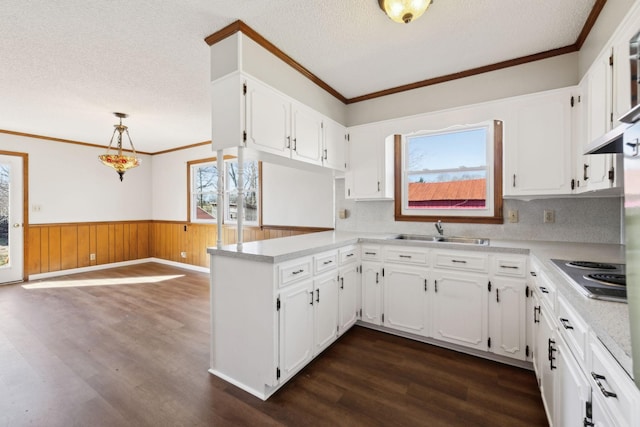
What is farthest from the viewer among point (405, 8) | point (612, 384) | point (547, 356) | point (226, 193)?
point (226, 193)

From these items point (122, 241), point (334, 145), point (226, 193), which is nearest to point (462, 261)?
point (334, 145)

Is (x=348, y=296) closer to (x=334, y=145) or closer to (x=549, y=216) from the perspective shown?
(x=334, y=145)

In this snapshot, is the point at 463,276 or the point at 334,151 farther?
the point at 334,151

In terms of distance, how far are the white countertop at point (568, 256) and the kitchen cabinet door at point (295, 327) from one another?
269mm

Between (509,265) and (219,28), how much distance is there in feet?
9.21

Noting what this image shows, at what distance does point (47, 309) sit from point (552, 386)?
489 cm

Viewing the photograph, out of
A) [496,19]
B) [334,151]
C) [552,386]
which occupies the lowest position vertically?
[552,386]

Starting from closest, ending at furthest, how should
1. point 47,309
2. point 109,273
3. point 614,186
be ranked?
1. point 614,186
2. point 47,309
3. point 109,273

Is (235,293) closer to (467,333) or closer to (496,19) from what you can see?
(467,333)

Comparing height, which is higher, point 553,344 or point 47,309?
point 553,344

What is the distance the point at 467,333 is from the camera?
2.34 m

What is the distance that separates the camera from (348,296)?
268cm

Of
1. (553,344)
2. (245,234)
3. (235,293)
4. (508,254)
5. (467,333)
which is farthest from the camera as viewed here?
(245,234)

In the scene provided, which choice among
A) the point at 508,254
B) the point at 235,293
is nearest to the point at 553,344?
the point at 508,254
